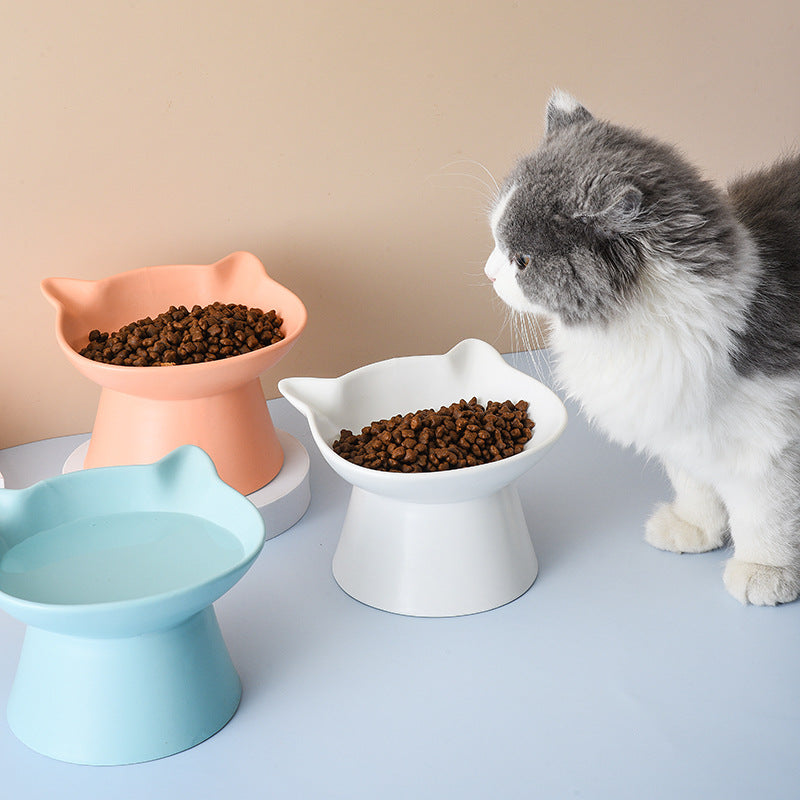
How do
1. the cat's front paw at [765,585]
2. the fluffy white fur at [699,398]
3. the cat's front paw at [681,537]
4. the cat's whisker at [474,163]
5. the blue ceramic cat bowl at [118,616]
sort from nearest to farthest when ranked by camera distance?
the blue ceramic cat bowl at [118,616]
the fluffy white fur at [699,398]
the cat's front paw at [765,585]
the cat's front paw at [681,537]
the cat's whisker at [474,163]

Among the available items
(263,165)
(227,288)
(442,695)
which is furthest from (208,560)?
(263,165)

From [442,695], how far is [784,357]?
0.46 metres

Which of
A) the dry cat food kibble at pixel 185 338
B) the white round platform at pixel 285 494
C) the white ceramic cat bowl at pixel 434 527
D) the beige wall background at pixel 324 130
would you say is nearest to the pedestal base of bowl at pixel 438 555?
the white ceramic cat bowl at pixel 434 527

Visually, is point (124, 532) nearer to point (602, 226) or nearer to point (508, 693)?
point (508, 693)

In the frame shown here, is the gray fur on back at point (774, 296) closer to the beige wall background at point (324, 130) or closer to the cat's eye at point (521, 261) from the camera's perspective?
the cat's eye at point (521, 261)

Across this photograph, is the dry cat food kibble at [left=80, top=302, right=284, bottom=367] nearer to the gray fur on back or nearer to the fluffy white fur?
the fluffy white fur

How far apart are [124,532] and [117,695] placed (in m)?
0.16

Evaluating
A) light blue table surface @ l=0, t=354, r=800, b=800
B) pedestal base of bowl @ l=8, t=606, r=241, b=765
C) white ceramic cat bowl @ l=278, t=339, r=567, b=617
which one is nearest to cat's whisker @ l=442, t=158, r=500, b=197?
white ceramic cat bowl @ l=278, t=339, r=567, b=617

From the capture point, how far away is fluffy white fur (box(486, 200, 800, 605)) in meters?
0.85

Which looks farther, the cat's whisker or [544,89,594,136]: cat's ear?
the cat's whisker

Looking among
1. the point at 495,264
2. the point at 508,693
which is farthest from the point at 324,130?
the point at 508,693

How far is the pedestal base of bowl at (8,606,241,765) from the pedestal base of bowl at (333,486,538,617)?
0.22 metres

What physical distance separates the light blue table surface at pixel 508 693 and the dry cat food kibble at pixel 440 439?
16 centimetres

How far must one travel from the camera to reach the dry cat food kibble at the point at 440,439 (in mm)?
944
